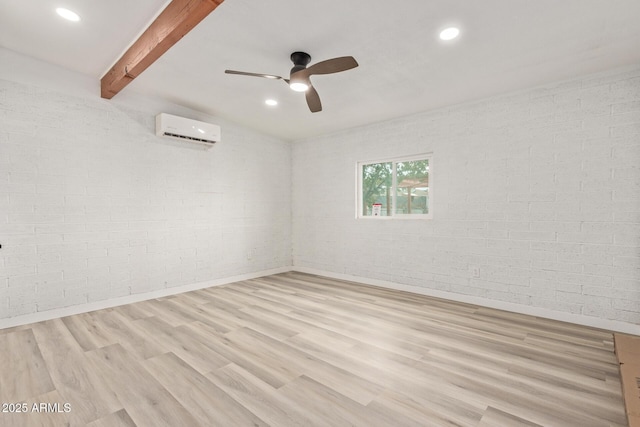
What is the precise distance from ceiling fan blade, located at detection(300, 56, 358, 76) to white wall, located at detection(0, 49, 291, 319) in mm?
2647

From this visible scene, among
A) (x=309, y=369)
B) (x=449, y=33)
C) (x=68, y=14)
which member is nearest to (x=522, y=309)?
(x=309, y=369)

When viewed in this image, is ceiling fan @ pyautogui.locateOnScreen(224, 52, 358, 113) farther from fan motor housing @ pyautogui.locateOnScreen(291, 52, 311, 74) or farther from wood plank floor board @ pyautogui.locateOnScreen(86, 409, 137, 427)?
wood plank floor board @ pyautogui.locateOnScreen(86, 409, 137, 427)

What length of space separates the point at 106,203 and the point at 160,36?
2.26 meters

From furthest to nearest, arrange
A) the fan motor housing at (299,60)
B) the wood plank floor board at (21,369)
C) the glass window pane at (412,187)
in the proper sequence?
the glass window pane at (412,187) < the fan motor housing at (299,60) < the wood plank floor board at (21,369)

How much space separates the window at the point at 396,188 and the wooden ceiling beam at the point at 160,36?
3382 mm

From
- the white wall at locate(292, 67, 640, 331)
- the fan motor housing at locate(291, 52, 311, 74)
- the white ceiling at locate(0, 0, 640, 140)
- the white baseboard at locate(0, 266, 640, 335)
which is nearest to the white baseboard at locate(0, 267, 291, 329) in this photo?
the white baseboard at locate(0, 266, 640, 335)

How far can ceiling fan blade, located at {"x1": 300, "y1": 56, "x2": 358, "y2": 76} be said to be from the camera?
2.37 m

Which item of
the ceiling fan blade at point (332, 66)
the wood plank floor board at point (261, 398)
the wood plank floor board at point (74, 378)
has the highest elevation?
the ceiling fan blade at point (332, 66)

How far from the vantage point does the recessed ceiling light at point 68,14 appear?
7.61 ft

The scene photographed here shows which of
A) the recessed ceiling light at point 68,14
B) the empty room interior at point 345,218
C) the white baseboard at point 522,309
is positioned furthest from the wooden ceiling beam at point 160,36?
the white baseboard at point 522,309

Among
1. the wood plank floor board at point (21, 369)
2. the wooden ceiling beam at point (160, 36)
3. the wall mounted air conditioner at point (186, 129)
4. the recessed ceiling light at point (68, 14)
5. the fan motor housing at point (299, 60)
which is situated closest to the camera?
the wood plank floor board at point (21, 369)

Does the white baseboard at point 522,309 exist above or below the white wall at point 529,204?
below

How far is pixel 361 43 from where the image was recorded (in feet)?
8.66

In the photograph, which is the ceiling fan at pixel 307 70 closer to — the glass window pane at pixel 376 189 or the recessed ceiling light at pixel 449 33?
the recessed ceiling light at pixel 449 33
